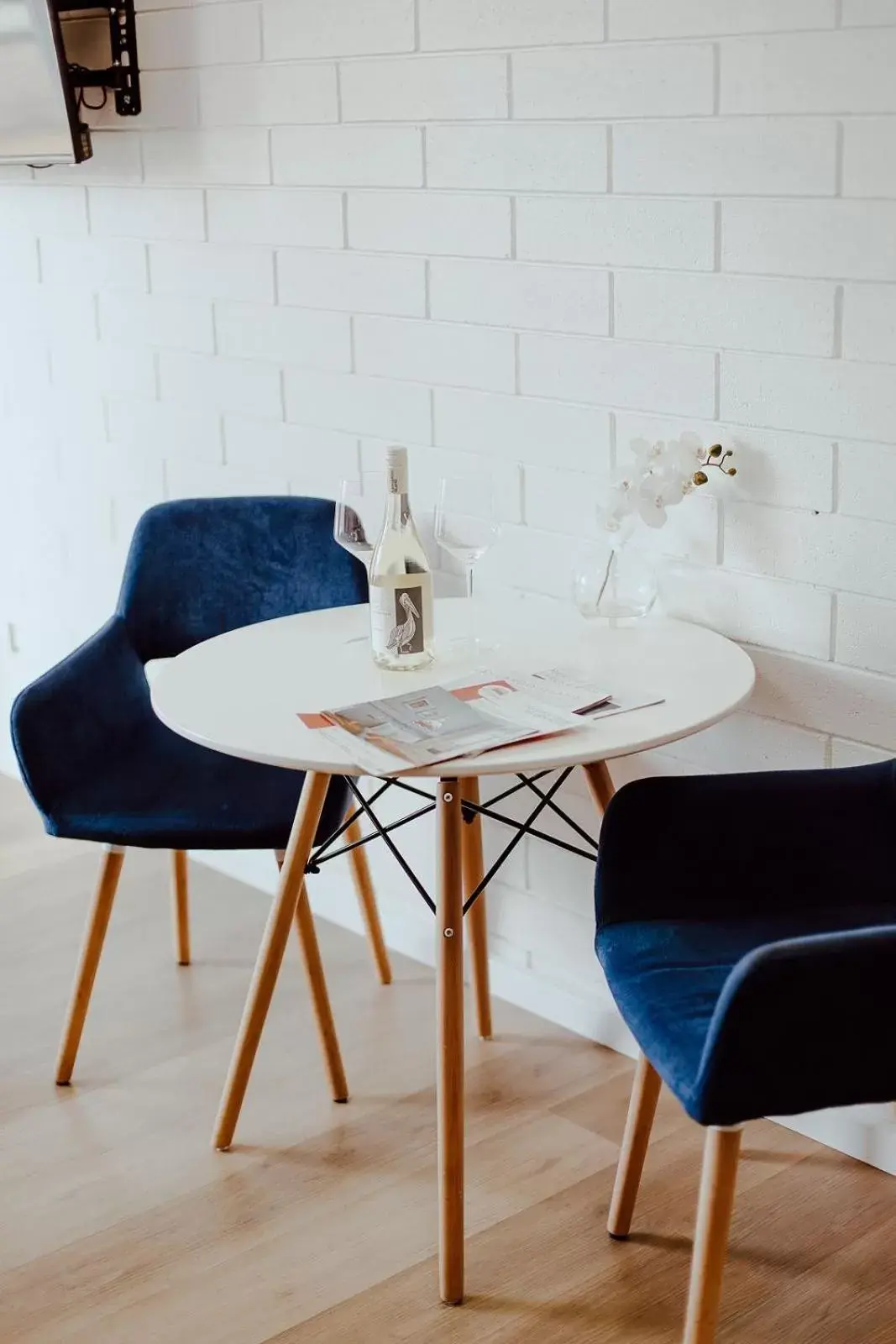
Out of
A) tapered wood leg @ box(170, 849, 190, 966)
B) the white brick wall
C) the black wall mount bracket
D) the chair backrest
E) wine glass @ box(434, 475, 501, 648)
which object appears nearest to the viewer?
the white brick wall

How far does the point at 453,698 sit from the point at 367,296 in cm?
97

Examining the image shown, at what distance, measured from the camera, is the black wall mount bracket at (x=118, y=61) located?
2.99 metres

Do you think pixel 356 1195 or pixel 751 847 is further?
pixel 356 1195

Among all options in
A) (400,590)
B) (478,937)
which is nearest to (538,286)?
(400,590)

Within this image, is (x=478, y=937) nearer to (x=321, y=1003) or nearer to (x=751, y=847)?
(x=321, y=1003)

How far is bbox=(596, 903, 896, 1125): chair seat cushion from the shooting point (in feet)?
5.14

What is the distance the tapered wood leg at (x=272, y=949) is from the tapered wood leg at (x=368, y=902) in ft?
1.55

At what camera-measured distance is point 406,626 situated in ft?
6.95

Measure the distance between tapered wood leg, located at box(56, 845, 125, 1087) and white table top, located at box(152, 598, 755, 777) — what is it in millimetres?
446

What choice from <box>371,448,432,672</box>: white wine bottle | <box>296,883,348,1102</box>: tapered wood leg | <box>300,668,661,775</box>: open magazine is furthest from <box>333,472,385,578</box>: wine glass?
<box>296,883,348,1102</box>: tapered wood leg

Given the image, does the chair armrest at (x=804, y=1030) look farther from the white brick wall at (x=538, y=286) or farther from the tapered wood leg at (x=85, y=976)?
the tapered wood leg at (x=85, y=976)

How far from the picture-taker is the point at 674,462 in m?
2.21

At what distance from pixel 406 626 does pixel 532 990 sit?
33.3 inches

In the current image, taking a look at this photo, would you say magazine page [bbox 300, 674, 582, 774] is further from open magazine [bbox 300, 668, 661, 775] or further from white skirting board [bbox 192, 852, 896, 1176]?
white skirting board [bbox 192, 852, 896, 1176]
